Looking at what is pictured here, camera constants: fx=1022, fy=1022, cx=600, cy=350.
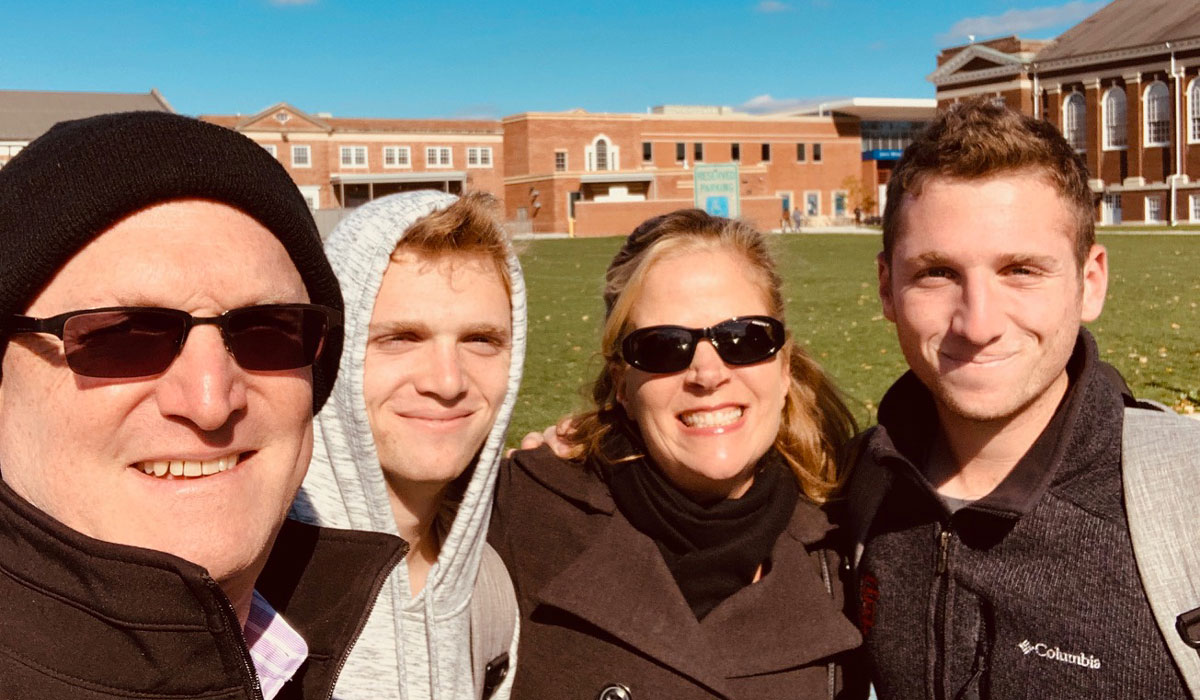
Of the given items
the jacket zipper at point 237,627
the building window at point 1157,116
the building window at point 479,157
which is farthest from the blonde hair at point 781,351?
the building window at point 479,157

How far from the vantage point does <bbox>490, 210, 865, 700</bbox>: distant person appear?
3.27 m

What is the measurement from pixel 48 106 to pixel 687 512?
269 ft

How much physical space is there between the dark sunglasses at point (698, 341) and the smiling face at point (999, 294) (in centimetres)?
64

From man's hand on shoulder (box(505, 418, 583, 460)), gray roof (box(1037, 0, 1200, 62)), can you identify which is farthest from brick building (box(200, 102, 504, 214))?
man's hand on shoulder (box(505, 418, 583, 460))

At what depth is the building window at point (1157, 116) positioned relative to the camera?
A: 6156cm

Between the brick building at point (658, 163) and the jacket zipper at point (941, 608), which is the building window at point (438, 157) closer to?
the brick building at point (658, 163)

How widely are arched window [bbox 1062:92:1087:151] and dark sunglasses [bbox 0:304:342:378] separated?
7322 centimetres

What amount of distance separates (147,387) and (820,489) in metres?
2.55

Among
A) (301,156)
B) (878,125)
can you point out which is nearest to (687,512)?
(301,156)

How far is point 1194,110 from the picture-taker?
5972cm

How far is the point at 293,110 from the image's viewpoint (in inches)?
2844

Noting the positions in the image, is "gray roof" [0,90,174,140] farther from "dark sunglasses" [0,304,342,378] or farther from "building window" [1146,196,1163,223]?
"dark sunglasses" [0,304,342,378]

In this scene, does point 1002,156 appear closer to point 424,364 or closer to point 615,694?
point 424,364

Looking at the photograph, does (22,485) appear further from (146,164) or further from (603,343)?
(603,343)
